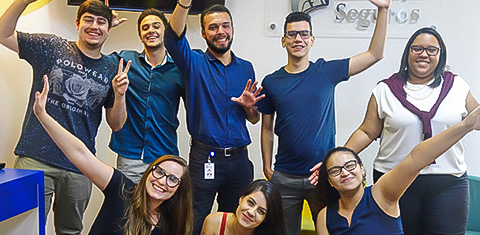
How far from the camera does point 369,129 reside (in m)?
2.59

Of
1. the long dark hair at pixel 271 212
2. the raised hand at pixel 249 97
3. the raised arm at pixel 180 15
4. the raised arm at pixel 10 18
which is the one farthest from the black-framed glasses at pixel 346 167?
the raised arm at pixel 10 18

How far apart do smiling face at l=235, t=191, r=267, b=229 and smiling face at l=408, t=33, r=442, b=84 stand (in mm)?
1032

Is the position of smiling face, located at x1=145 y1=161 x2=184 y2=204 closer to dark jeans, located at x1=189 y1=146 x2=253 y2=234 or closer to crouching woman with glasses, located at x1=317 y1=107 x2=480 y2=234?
dark jeans, located at x1=189 y1=146 x2=253 y2=234

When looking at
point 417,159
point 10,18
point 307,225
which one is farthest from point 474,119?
point 10,18

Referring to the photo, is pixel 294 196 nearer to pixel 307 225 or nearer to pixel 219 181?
pixel 219 181

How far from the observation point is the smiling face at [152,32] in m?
2.78

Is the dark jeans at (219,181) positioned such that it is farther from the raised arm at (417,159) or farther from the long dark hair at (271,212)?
the raised arm at (417,159)

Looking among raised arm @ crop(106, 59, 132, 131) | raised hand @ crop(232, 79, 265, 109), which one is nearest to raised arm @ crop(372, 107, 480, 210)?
raised hand @ crop(232, 79, 265, 109)

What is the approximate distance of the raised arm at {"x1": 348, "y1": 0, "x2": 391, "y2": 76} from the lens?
2473mm

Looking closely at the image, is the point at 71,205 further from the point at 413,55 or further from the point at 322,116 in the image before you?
the point at 413,55

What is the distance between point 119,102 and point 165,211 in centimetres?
69

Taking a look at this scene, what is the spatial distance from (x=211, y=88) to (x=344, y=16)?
55.3 inches

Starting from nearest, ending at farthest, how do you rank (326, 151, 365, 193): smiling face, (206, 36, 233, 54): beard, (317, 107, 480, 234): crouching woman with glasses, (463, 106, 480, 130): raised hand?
(463, 106, 480, 130): raised hand < (317, 107, 480, 234): crouching woman with glasses < (326, 151, 365, 193): smiling face < (206, 36, 233, 54): beard

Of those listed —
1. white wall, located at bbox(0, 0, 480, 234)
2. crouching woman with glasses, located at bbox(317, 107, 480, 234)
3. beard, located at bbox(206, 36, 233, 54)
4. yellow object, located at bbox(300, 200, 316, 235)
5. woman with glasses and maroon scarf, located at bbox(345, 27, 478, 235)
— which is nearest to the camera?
crouching woman with glasses, located at bbox(317, 107, 480, 234)
